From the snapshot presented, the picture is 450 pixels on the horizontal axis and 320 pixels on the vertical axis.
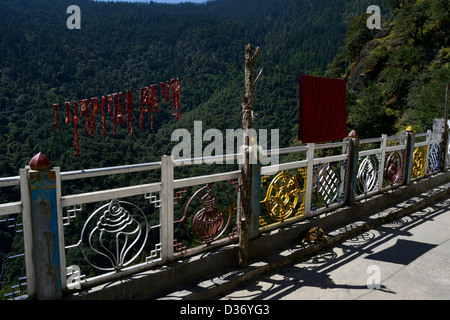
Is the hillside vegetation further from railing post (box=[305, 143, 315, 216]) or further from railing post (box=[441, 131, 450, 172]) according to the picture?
railing post (box=[305, 143, 315, 216])

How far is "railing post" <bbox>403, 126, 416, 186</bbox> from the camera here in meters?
7.12

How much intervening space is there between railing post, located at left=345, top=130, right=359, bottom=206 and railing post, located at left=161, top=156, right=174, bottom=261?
3387mm

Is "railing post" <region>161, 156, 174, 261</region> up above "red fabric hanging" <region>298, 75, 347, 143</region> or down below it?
below

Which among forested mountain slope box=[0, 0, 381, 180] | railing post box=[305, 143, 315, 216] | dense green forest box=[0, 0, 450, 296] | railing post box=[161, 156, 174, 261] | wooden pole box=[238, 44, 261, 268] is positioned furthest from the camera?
forested mountain slope box=[0, 0, 381, 180]

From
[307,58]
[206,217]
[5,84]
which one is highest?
[307,58]

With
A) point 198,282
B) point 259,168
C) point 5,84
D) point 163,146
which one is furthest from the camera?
point 5,84

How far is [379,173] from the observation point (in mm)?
6539

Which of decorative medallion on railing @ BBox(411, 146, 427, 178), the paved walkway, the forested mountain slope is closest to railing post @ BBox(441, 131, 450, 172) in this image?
decorative medallion on railing @ BBox(411, 146, 427, 178)

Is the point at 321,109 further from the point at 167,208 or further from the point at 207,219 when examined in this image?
the point at 167,208

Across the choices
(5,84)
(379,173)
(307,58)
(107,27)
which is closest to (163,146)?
(5,84)

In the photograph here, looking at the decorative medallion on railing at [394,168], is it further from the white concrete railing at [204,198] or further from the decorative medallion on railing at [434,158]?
the decorative medallion on railing at [434,158]

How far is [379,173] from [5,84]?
47.5 meters
